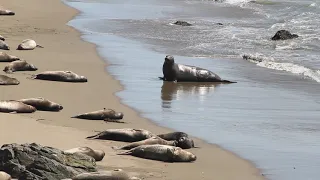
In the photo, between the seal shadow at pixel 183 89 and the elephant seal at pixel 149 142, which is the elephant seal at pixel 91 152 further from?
the seal shadow at pixel 183 89

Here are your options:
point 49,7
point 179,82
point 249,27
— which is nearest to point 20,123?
point 179,82

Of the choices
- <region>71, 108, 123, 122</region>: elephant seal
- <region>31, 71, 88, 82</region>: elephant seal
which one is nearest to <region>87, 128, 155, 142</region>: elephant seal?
<region>71, 108, 123, 122</region>: elephant seal

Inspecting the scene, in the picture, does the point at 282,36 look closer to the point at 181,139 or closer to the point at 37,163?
the point at 181,139

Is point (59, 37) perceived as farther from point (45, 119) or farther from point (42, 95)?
point (45, 119)

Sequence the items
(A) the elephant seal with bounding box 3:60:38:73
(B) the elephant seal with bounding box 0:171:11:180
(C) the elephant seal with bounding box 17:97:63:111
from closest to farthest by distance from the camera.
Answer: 1. (B) the elephant seal with bounding box 0:171:11:180
2. (C) the elephant seal with bounding box 17:97:63:111
3. (A) the elephant seal with bounding box 3:60:38:73

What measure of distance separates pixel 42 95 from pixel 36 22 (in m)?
11.2

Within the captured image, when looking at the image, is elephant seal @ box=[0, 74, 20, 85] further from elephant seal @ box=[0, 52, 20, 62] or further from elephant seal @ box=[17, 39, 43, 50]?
elephant seal @ box=[17, 39, 43, 50]

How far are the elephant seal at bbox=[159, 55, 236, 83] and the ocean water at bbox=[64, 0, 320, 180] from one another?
0.21m

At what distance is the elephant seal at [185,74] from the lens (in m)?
12.4

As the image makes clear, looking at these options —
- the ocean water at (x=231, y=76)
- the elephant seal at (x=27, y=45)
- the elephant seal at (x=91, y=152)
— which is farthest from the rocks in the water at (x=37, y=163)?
the elephant seal at (x=27, y=45)

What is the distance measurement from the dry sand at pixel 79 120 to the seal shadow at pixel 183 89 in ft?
2.40

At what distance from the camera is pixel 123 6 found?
28.4 m

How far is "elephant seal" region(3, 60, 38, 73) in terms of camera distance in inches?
467

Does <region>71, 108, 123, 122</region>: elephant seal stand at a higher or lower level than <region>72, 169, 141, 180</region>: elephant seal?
lower
